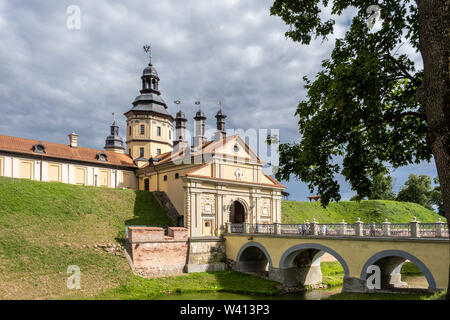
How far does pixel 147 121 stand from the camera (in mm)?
44469

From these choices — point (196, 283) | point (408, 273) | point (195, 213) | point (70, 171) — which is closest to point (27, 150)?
point (70, 171)

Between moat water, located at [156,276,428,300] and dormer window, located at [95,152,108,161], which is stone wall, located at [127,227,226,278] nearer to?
moat water, located at [156,276,428,300]

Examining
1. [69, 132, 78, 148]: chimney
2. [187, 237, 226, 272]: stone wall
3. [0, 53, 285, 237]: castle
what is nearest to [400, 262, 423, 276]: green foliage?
[0, 53, 285, 237]: castle

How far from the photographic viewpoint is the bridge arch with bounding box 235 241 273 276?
91.1 ft

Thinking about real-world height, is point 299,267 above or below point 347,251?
below

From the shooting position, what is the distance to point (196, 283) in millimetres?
24281

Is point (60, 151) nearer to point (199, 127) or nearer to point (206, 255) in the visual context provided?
point (199, 127)

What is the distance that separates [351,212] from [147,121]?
29995 millimetres

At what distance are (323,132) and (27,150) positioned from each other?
3428 cm

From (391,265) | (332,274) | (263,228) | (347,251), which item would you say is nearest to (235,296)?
(263,228)

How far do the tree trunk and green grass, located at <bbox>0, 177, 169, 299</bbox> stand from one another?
19.4 metres

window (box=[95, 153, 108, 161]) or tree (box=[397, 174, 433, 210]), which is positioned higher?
window (box=[95, 153, 108, 161])

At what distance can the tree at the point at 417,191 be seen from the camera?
59281 mm

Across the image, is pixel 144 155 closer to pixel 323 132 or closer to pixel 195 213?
pixel 195 213
